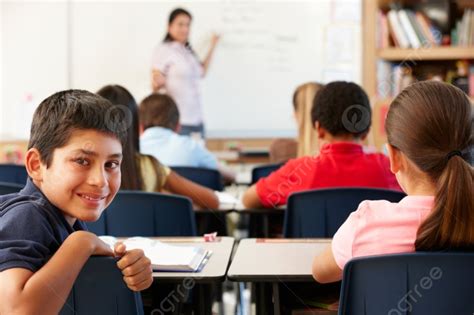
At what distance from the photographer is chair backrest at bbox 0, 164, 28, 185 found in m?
3.45

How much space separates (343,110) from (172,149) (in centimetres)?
107

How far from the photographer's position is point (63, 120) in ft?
5.27

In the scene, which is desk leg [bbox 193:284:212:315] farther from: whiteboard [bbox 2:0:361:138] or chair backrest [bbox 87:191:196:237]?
whiteboard [bbox 2:0:361:138]

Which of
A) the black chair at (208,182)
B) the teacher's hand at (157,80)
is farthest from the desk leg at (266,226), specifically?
the teacher's hand at (157,80)

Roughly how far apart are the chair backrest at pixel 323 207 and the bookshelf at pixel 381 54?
2874 millimetres

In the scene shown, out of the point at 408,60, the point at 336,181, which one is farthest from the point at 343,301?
the point at 408,60

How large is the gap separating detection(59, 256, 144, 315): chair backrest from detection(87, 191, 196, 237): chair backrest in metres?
1.05

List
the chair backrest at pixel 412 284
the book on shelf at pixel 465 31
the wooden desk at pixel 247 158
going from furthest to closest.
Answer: the wooden desk at pixel 247 158, the book on shelf at pixel 465 31, the chair backrest at pixel 412 284

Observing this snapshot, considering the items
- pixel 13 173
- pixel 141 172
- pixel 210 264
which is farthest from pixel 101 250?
pixel 13 173

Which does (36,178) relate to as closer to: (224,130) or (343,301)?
(343,301)

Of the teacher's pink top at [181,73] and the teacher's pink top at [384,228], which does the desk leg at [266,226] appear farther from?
the teacher's pink top at [181,73]

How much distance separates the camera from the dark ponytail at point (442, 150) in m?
1.56

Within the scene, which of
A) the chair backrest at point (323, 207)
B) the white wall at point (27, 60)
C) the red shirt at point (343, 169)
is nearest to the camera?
the chair backrest at point (323, 207)

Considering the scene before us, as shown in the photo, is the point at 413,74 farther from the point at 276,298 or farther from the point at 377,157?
the point at 276,298
